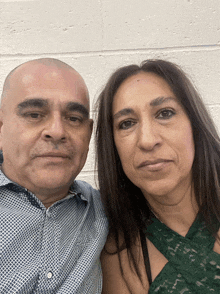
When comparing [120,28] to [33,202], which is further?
[120,28]

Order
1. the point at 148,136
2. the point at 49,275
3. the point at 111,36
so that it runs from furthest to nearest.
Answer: the point at 111,36 → the point at 148,136 → the point at 49,275

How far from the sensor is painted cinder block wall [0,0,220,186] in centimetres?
157

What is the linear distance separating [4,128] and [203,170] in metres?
0.88

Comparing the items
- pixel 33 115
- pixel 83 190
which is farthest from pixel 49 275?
pixel 33 115

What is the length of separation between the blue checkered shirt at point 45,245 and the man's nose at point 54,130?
234 millimetres

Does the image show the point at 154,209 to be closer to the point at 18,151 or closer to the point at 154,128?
the point at 154,128

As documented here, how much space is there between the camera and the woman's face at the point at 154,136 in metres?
0.92

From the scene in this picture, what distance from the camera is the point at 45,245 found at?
85 cm

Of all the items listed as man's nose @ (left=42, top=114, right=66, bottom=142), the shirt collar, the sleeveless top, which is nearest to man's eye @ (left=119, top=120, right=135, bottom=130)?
man's nose @ (left=42, top=114, right=66, bottom=142)

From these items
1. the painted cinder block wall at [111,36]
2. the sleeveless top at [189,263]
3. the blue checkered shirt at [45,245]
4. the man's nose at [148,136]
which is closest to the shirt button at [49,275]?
the blue checkered shirt at [45,245]

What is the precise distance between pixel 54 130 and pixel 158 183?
45 centimetres

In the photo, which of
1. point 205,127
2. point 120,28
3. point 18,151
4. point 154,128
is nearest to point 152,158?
point 154,128

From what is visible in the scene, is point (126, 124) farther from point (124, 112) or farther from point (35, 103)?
point (35, 103)

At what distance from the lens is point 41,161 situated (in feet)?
3.03
